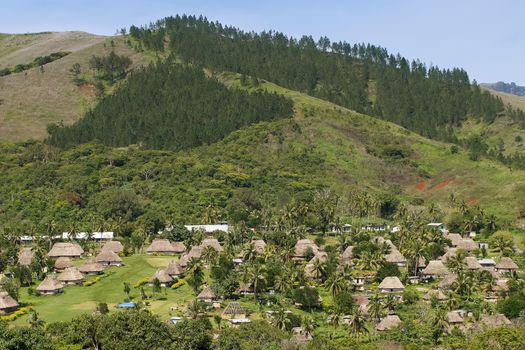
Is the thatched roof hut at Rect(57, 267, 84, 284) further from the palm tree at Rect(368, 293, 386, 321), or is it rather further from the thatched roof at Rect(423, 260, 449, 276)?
the thatched roof at Rect(423, 260, 449, 276)

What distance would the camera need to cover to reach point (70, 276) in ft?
355

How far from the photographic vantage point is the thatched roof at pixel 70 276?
354ft

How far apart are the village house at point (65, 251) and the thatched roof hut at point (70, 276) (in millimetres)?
14310

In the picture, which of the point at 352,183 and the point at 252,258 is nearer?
the point at 252,258

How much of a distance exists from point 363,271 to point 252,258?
1610 cm

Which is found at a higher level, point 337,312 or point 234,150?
point 234,150

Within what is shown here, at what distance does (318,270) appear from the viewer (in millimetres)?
108500

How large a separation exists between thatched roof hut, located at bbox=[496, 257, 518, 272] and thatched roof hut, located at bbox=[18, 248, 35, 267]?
227 ft

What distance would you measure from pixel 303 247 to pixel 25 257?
141ft

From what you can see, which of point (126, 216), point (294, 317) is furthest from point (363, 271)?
point (126, 216)

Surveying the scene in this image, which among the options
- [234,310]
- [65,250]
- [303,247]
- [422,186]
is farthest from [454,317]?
[422,186]

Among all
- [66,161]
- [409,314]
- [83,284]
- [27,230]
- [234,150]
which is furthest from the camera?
[234,150]

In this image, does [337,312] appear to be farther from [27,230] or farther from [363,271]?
[27,230]

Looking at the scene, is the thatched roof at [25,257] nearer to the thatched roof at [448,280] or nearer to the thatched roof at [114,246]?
the thatched roof at [114,246]
